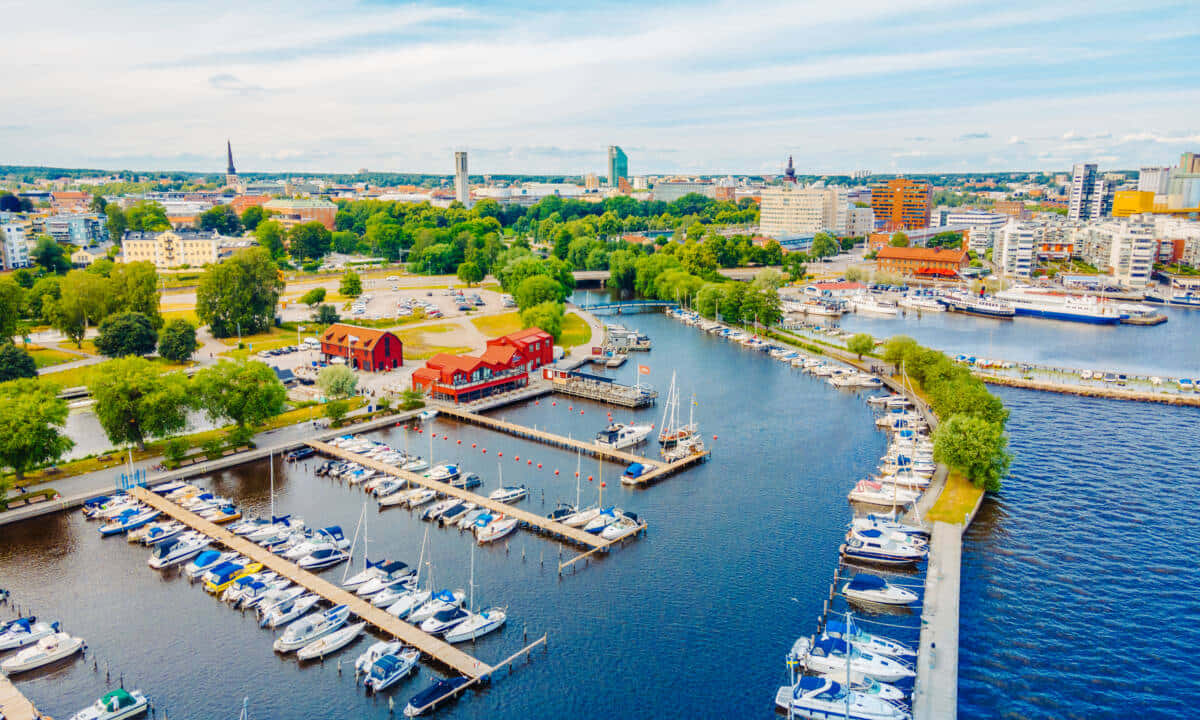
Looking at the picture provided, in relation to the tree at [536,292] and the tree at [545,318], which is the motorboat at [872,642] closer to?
the tree at [545,318]

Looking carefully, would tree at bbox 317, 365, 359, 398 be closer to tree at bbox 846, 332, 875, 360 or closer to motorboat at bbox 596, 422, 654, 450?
motorboat at bbox 596, 422, 654, 450

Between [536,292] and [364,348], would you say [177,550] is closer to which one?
[364,348]

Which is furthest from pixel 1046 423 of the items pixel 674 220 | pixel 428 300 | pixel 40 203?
pixel 40 203

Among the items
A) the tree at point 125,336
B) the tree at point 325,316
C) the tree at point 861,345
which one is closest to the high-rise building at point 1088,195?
the tree at point 861,345

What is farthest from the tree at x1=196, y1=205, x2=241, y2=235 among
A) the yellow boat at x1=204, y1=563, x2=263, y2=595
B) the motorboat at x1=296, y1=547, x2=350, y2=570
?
the motorboat at x1=296, y1=547, x2=350, y2=570

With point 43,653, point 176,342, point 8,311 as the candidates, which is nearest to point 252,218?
point 8,311

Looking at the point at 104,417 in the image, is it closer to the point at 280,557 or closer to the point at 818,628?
the point at 280,557
